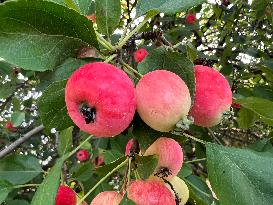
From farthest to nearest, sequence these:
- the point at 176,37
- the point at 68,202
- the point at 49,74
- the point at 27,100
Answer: the point at 27,100 → the point at 176,37 → the point at 68,202 → the point at 49,74

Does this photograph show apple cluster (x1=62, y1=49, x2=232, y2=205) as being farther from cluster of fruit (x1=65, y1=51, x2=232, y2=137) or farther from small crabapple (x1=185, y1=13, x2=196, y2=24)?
small crabapple (x1=185, y1=13, x2=196, y2=24)

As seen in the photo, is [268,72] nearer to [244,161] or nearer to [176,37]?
[176,37]

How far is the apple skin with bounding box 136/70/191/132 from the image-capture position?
1011mm

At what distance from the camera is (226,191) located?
120 centimetres

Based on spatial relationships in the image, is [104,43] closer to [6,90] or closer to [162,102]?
[162,102]

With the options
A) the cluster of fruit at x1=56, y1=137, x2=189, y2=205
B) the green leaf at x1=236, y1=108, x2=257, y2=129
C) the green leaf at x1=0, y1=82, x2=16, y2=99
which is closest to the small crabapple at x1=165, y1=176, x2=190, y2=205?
the cluster of fruit at x1=56, y1=137, x2=189, y2=205

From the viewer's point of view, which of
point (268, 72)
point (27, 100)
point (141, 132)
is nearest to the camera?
point (141, 132)

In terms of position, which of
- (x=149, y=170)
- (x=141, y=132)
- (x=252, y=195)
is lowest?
(x=252, y=195)

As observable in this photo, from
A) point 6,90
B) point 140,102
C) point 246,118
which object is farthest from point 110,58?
point 6,90

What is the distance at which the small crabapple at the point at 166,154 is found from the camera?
1266mm

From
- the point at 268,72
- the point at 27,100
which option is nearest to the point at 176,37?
the point at 268,72

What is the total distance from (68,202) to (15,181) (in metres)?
0.72

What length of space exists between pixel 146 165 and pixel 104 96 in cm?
30

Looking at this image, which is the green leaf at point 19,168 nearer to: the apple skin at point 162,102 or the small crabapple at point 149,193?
the small crabapple at point 149,193
